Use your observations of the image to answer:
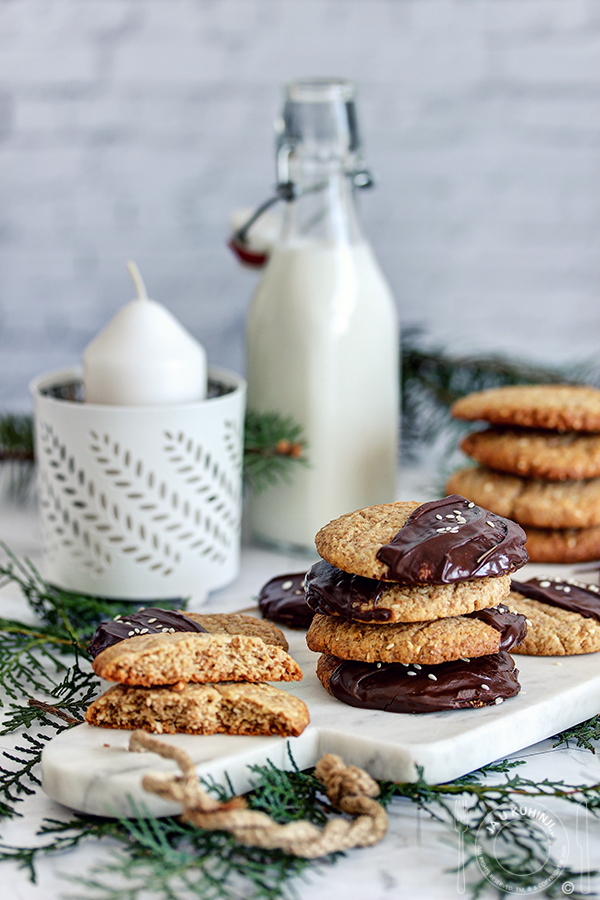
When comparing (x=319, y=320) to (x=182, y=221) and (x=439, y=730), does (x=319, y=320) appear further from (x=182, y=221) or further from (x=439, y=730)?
(x=182, y=221)

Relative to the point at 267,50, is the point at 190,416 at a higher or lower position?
lower

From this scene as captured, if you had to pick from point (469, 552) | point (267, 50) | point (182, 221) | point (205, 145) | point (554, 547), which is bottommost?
point (554, 547)

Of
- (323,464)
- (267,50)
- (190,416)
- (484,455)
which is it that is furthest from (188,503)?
(267,50)

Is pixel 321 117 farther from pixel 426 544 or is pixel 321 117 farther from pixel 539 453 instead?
pixel 426 544

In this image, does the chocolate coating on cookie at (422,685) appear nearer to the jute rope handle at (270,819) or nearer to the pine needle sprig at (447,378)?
the jute rope handle at (270,819)

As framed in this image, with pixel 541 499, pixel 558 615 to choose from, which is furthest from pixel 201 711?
pixel 541 499

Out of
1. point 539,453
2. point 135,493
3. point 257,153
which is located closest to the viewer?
point 135,493
